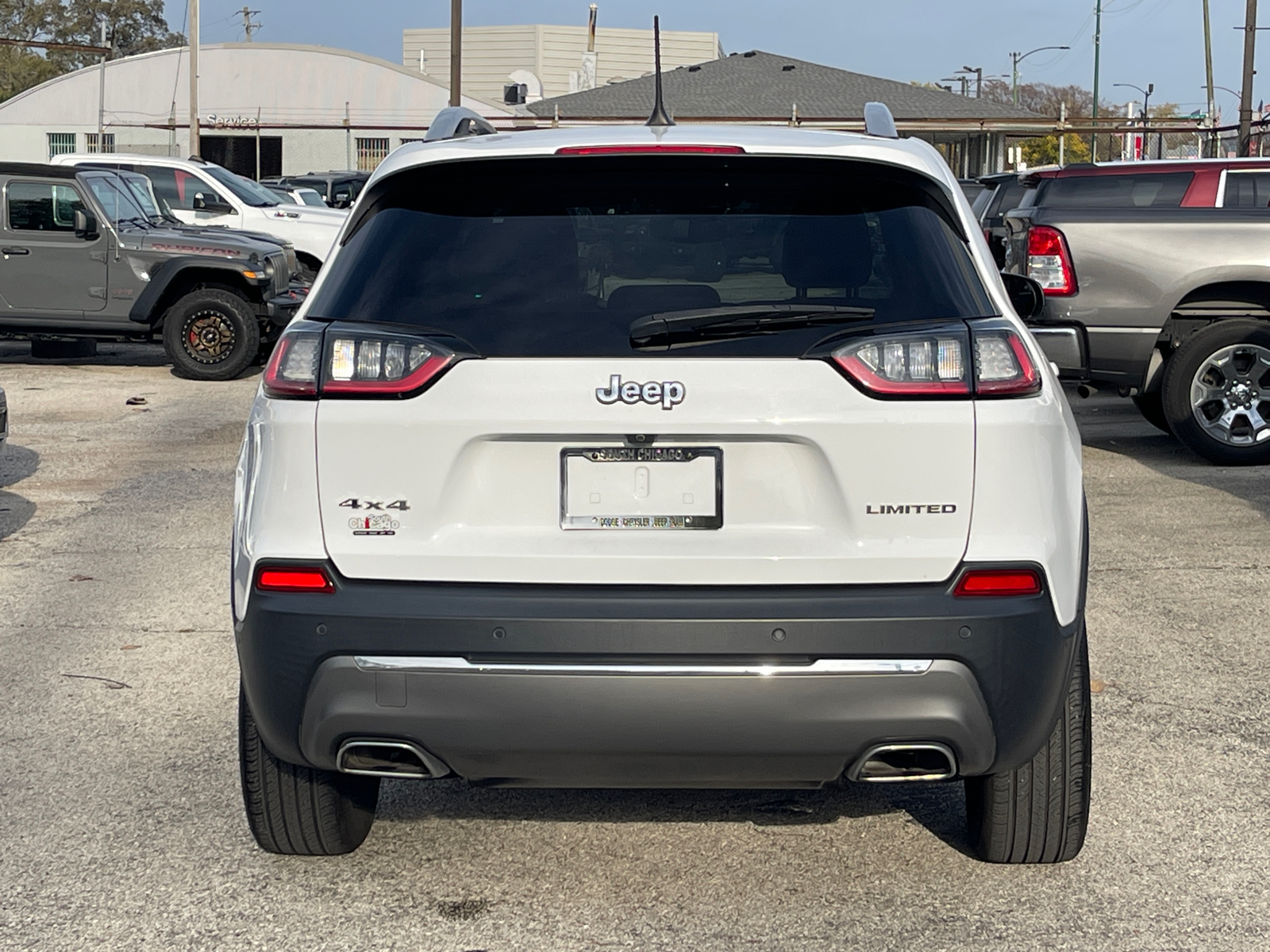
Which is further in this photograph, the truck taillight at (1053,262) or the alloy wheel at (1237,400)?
the alloy wheel at (1237,400)

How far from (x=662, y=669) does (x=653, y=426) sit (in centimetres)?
49

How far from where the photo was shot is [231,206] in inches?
782

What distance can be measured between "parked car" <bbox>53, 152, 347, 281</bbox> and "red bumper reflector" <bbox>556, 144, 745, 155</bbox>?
16.2 m

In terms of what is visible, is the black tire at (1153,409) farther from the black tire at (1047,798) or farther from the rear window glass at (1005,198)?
the black tire at (1047,798)

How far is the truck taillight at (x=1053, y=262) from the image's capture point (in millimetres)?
10336

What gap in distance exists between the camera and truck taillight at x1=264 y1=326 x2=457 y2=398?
3406 millimetres

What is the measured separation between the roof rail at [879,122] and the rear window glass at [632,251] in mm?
512

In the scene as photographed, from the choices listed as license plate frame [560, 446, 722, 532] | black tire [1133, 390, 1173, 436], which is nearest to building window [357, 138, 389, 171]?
black tire [1133, 390, 1173, 436]

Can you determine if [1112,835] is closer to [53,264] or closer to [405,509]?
[405,509]

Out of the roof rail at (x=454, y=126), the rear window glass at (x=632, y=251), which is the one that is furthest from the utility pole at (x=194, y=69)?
the rear window glass at (x=632, y=251)

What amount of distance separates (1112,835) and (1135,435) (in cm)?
829

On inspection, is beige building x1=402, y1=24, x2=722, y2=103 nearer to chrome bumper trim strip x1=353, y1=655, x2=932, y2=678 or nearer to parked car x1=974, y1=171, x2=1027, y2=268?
parked car x1=974, y1=171, x2=1027, y2=268

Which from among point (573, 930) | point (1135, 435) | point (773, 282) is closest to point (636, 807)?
point (573, 930)

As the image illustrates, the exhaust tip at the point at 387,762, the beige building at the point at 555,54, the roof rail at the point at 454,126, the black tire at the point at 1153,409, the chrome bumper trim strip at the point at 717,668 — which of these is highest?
the beige building at the point at 555,54
